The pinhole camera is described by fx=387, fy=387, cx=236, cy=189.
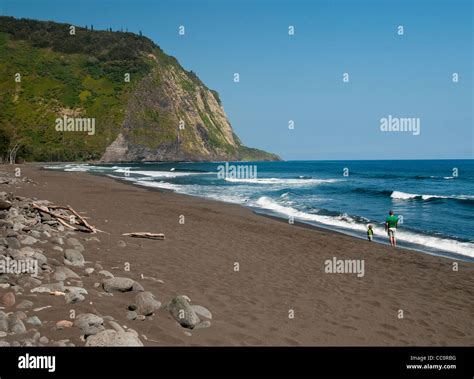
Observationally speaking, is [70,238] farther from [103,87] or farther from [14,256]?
[103,87]

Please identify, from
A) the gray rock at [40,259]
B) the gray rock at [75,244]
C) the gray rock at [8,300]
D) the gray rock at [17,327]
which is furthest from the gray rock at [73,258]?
the gray rock at [17,327]

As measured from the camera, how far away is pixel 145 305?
6.44m

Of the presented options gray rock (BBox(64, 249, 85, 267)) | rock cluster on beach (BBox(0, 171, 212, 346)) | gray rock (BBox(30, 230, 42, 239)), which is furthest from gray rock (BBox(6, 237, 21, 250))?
gray rock (BBox(30, 230, 42, 239))

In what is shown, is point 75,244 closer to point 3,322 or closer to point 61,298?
point 61,298

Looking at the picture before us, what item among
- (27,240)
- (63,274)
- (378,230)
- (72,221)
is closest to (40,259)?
(63,274)

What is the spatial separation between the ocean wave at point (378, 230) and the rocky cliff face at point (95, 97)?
Answer: 340 ft

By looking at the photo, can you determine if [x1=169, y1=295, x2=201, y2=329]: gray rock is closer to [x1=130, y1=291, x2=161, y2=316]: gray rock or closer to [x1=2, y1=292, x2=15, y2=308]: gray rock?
[x1=130, y1=291, x2=161, y2=316]: gray rock

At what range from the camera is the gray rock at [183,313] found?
20.6 ft

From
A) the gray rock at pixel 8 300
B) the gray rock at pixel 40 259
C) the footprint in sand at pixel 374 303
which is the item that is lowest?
the footprint in sand at pixel 374 303

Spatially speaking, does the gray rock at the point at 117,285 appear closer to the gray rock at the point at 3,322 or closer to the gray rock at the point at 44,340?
the gray rock at the point at 3,322

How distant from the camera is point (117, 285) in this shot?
735 centimetres

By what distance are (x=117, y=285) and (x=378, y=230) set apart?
16.7m

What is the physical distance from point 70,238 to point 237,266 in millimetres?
4976
